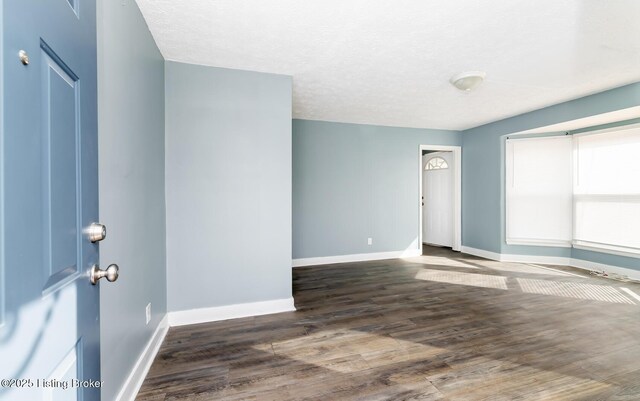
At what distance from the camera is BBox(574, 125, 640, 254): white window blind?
381 cm

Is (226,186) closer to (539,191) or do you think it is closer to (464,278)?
(464,278)

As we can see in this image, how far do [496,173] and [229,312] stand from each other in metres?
4.99

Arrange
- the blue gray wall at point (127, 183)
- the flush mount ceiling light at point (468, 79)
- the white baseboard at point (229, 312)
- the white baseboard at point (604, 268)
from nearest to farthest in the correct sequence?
the blue gray wall at point (127, 183) → the white baseboard at point (229, 312) → the flush mount ceiling light at point (468, 79) → the white baseboard at point (604, 268)

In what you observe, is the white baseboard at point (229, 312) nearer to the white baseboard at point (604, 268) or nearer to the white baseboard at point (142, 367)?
the white baseboard at point (142, 367)

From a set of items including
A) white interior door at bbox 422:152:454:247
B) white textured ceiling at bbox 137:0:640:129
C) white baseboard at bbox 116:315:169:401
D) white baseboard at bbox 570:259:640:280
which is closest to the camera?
white baseboard at bbox 116:315:169:401

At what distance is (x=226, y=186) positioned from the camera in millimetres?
2680

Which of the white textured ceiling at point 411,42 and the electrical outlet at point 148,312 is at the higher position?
the white textured ceiling at point 411,42

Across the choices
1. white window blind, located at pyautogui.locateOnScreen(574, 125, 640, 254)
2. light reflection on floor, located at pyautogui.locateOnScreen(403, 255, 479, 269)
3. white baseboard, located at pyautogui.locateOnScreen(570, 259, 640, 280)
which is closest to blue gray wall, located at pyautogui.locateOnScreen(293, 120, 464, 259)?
light reflection on floor, located at pyautogui.locateOnScreen(403, 255, 479, 269)

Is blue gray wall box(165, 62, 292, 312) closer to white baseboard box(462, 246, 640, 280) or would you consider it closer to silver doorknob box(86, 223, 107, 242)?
silver doorknob box(86, 223, 107, 242)

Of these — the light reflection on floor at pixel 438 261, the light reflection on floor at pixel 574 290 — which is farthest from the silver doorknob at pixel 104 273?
the light reflection on floor at pixel 438 261

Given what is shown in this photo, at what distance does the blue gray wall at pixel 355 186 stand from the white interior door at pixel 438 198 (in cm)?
79

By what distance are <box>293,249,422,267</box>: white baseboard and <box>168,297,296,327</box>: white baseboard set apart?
6.05ft

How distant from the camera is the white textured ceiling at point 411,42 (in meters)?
1.89

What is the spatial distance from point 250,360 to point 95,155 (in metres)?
1.77
